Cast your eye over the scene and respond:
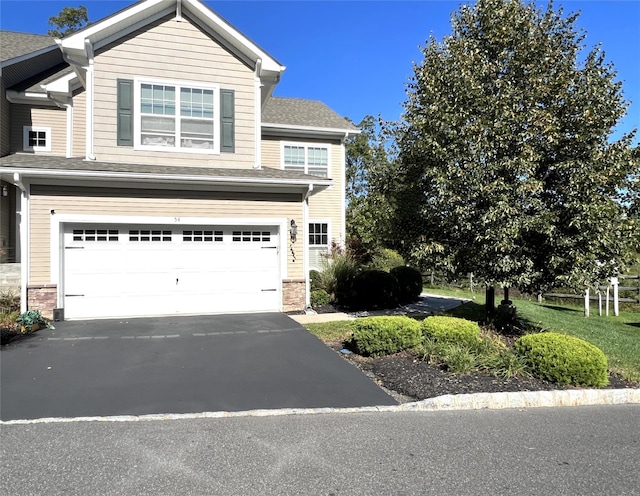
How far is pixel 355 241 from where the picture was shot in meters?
19.4

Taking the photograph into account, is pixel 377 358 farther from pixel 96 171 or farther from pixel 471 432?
pixel 96 171

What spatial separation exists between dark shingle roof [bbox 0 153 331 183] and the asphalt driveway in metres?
3.52

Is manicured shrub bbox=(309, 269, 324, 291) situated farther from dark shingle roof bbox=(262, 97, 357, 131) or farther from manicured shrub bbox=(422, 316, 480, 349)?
dark shingle roof bbox=(262, 97, 357, 131)

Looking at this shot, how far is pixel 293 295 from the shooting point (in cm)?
1152

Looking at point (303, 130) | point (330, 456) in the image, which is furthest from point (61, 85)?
point (330, 456)

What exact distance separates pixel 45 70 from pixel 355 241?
13.9 metres

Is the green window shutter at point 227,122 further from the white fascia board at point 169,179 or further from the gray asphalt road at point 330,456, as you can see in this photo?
the gray asphalt road at point 330,456

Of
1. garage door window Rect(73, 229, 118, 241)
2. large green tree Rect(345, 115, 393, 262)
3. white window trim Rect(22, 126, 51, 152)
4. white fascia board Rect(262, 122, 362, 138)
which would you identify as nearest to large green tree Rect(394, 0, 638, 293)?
large green tree Rect(345, 115, 393, 262)

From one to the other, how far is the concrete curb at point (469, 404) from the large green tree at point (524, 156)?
2.83 metres

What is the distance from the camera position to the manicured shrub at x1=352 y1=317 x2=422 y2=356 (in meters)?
7.25

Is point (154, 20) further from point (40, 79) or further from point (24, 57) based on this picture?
point (40, 79)

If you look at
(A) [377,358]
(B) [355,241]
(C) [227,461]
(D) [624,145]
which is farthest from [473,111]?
(B) [355,241]

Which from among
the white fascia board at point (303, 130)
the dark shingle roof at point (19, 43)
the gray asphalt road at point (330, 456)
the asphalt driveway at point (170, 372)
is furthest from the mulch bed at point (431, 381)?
the dark shingle roof at point (19, 43)

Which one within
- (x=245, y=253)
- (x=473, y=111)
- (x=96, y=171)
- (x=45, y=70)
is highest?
(x=45, y=70)
